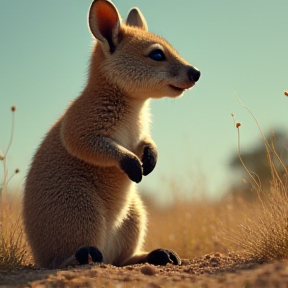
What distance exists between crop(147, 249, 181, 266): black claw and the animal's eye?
7.49ft

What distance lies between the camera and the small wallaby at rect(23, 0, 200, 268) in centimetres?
663

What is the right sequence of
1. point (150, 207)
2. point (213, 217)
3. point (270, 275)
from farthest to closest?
point (150, 207), point (213, 217), point (270, 275)

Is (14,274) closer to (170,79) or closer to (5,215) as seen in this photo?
(5,215)

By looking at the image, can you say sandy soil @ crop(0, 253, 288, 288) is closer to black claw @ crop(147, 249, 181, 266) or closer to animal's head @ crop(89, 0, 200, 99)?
black claw @ crop(147, 249, 181, 266)

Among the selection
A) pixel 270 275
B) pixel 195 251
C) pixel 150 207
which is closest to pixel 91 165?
pixel 270 275

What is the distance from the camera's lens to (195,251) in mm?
10250

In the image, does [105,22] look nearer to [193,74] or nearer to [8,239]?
[193,74]

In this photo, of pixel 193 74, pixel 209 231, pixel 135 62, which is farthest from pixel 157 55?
pixel 209 231

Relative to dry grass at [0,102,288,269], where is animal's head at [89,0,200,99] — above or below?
above

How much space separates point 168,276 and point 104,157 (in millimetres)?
1679

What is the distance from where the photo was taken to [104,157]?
6680mm

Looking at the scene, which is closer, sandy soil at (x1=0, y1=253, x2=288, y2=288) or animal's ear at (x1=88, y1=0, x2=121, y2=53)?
sandy soil at (x1=0, y1=253, x2=288, y2=288)

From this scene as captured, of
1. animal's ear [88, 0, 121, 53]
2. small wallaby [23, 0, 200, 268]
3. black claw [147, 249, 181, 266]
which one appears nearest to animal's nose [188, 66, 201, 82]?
small wallaby [23, 0, 200, 268]

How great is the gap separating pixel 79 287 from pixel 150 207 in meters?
11.8
